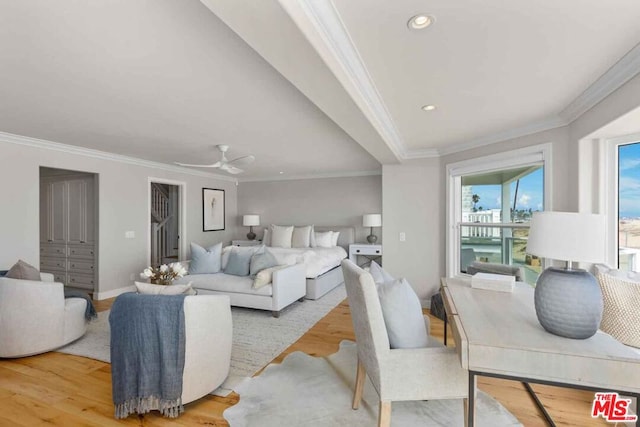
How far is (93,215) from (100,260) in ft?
2.83

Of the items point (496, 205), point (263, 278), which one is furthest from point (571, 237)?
point (263, 278)

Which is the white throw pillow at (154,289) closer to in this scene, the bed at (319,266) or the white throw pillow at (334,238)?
the bed at (319,266)

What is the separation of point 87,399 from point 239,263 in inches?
91.6

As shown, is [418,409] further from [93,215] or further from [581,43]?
[93,215]

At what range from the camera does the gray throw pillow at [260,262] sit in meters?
4.21

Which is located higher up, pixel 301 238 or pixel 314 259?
pixel 301 238

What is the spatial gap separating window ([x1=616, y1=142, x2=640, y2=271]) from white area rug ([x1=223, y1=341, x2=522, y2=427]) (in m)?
1.68

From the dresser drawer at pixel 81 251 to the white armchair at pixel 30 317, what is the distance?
2351 millimetres

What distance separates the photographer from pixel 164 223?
7.19 m

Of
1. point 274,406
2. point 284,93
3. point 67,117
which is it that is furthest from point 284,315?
point 67,117

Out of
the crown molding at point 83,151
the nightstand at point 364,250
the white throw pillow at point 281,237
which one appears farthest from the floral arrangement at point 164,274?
the nightstand at point 364,250

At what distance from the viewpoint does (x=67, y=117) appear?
9.96ft

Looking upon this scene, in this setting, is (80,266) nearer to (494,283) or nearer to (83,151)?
(83,151)

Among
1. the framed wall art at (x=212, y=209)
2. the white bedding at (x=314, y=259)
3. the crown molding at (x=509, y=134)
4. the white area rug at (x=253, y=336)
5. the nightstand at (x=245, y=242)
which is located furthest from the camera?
the nightstand at (x=245, y=242)
